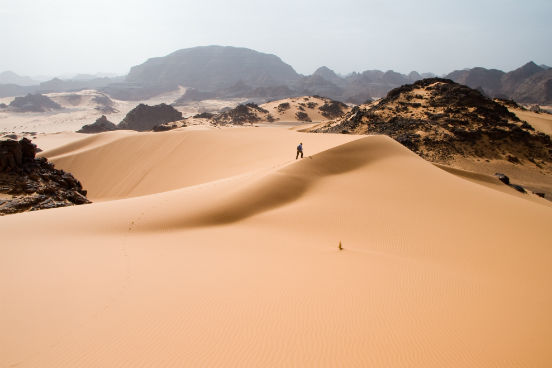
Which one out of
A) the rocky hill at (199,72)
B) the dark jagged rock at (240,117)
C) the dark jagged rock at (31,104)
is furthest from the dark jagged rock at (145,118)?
the rocky hill at (199,72)

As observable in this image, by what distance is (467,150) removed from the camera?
23812 millimetres

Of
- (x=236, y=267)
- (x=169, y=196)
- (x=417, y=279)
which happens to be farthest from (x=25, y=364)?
(x=169, y=196)

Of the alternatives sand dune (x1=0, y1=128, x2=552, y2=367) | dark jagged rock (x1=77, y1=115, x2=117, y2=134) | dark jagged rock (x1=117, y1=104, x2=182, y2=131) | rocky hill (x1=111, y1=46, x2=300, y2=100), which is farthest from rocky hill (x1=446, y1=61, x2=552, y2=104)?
sand dune (x1=0, y1=128, x2=552, y2=367)

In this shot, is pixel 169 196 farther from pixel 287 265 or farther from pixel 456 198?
pixel 456 198

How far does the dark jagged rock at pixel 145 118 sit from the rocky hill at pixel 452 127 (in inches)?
1317

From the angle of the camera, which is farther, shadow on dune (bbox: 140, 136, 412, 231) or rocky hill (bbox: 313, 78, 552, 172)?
rocky hill (bbox: 313, 78, 552, 172)

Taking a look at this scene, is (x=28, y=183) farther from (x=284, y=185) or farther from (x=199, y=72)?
(x=199, y=72)

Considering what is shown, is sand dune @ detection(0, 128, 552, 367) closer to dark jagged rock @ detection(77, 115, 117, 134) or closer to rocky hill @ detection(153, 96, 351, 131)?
rocky hill @ detection(153, 96, 351, 131)

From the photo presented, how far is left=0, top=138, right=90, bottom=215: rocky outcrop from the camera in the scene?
9438mm

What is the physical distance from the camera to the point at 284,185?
9.70 meters

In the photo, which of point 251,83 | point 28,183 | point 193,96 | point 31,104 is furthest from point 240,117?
point 251,83

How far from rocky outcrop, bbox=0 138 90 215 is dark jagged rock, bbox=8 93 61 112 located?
86.4 m

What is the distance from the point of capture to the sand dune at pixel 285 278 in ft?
10.7

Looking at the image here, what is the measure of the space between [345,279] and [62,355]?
360cm
